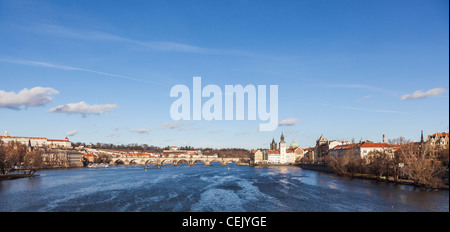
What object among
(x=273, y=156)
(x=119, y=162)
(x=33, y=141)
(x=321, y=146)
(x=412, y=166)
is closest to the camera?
(x=412, y=166)

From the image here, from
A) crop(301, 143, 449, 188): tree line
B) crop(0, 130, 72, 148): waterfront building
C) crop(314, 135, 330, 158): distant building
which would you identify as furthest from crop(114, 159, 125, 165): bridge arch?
crop(301, 143, 449, 188): tree line

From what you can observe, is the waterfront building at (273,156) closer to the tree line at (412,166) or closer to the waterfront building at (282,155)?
the waterfront building at (282,155)

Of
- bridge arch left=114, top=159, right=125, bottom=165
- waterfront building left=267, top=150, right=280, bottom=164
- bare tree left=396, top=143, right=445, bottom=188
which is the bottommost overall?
bridge arch left=114, top=159, right=125, bottom=165

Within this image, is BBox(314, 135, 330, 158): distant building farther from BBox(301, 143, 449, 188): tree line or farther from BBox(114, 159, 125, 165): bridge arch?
BBox(114, 159, 125, 165): bridge arch

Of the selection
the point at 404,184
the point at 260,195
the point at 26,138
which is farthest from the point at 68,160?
the point at 404,184

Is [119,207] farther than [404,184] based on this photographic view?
No

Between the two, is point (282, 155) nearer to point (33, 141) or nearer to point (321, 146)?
point (321, 146)

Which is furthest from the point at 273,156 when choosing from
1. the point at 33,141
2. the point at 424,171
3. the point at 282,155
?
the point at 424,171

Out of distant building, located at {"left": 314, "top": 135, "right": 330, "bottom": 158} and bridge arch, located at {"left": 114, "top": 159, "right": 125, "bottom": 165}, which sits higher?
distant building, located at {"left": 314, "top": 135, "right": 330, "bottom": 158}
